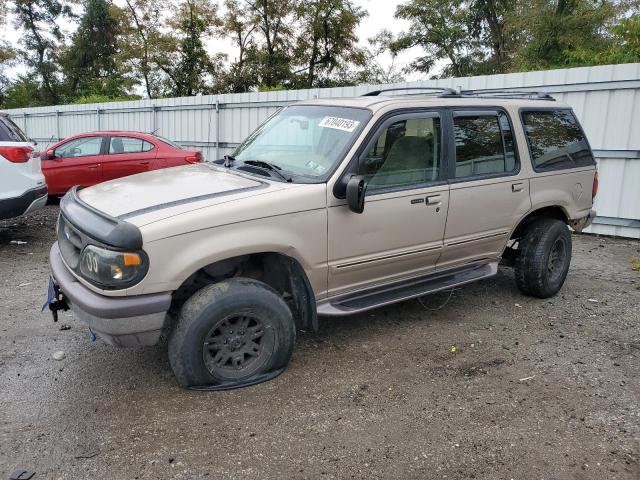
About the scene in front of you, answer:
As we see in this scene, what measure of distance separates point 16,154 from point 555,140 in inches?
249

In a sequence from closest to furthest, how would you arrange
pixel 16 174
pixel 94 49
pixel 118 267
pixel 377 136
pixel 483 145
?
1. pixel 118 267
2. pixel 377 136
3. pixel 483 145
4. pixel 16 174
5. pixel 94 49

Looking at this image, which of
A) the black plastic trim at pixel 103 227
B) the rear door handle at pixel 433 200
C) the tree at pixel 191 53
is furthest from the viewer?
the tree at pixel 191 53

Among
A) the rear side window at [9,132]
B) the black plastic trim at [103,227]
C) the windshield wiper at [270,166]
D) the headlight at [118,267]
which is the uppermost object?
the rear side window at [9,132]

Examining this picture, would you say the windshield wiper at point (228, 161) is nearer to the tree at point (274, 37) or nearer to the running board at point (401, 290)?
the running board at point (401, 290)

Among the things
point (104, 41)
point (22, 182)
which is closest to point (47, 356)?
point (22, 182)

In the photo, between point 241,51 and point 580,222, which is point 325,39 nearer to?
point 241,51

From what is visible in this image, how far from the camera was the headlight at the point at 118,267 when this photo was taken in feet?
10.2

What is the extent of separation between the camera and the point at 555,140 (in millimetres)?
5297

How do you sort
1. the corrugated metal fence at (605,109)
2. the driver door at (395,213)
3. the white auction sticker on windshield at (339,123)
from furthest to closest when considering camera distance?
the corrugated metal fence at (605,109) < the white auction sticker on windshield at (339,123) < the driver door at (395,213)

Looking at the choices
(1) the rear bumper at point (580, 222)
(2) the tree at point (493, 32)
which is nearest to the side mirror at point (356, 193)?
(1) the rear bumper at point (580, 222)

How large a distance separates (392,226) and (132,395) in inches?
84.3

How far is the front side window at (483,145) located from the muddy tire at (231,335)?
6.53 feet

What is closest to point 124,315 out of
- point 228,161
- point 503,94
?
point 228,161

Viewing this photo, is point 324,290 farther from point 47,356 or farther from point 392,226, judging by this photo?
point 47,356
